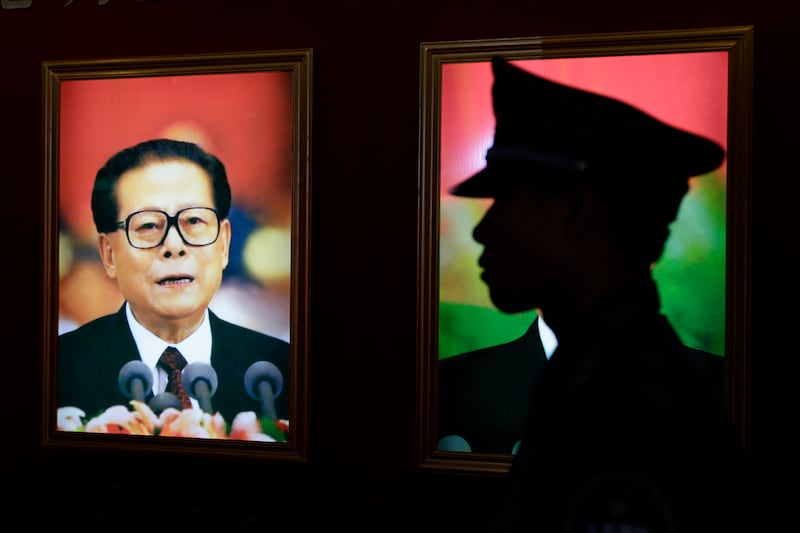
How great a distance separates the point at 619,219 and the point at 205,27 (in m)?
2.14

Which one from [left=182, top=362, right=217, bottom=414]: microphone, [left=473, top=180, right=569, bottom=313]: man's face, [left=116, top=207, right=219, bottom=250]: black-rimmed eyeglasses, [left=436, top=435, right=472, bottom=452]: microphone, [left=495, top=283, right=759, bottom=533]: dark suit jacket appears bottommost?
[left=436, top=435, right=472, bottom=452]: microphone

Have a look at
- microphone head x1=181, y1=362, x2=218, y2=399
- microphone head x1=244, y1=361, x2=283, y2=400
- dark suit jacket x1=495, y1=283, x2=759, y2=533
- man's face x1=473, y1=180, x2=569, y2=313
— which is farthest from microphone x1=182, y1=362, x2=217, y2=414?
dark suit jacket x1=495, y1=283, x2=759, y2=533

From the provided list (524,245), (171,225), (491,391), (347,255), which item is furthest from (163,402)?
(524,245)

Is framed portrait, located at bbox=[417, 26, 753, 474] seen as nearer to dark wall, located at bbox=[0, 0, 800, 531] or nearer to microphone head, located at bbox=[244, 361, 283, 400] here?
dark wall, located at bbox=[0, 0, 800, 531]

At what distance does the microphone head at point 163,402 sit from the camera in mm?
2770

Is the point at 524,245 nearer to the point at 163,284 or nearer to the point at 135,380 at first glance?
the point at 163,284

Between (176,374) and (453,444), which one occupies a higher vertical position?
(176,374)

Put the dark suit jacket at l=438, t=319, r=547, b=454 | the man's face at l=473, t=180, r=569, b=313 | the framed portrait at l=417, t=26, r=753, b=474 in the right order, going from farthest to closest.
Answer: the dark suit jacket at l=438, t=319, r=547, b=454 < the framed portrait at l=417, t=26, r=753, b=474 < the man's face at l=473, t=180, r=569, b=313

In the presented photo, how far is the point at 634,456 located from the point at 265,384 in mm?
2001

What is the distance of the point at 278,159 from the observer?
2.71m

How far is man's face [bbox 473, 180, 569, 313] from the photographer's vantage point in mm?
1068

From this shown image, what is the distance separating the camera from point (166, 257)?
9.09 ft

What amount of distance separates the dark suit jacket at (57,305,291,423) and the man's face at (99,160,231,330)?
0.31ft

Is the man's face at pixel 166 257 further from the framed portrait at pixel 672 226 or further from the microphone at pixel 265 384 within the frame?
the framed portrait at pixel 672 226
